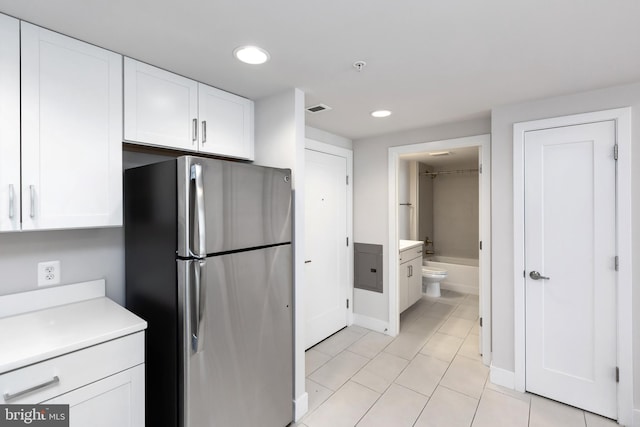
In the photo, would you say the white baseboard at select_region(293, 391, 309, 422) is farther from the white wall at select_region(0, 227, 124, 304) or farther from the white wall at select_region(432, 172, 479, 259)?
the white wall at select_region(432, 172, 479, 259)

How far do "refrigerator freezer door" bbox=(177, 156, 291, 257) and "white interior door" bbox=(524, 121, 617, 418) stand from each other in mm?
1878

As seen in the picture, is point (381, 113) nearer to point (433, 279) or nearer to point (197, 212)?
point (197, 212)

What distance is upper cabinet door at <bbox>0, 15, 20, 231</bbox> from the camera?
4.14ft

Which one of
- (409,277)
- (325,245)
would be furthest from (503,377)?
(325,245)

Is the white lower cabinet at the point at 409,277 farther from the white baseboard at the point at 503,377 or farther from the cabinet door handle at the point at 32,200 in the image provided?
the cabinet door handle at the point at 32,200

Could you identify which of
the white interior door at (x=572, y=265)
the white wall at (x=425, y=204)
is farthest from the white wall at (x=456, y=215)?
the white interior door at (x=572, y=265)

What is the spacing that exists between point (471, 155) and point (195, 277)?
4501mm

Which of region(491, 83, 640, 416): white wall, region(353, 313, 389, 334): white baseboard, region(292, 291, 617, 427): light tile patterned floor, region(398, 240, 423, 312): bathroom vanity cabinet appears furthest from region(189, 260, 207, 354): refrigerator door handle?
region(398, 240, 423, 312): bathroom vanity cabinet

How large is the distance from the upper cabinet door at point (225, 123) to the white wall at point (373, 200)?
5.37 feet

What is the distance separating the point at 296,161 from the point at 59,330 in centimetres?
149

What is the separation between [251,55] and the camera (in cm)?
160

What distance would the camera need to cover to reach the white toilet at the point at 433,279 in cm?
455

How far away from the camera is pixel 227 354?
1571mm

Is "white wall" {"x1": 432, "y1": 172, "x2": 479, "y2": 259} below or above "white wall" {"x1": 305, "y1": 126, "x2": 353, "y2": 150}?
below
